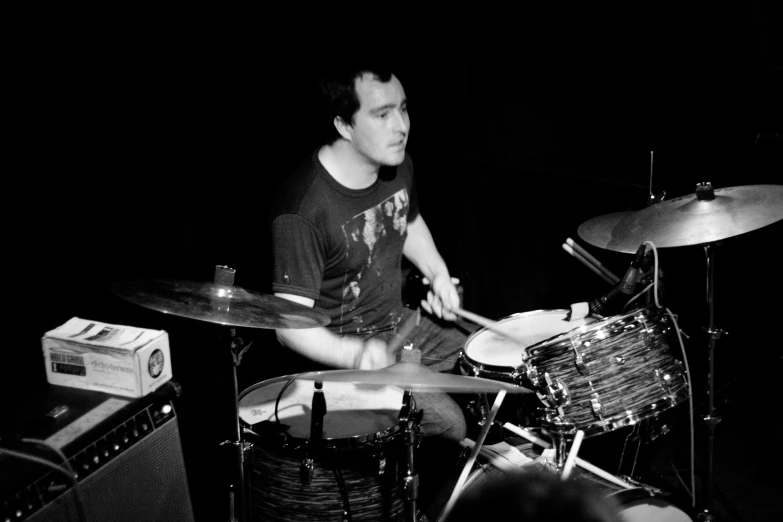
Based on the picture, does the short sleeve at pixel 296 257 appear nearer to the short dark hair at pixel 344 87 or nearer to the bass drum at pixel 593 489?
the short dark hair at pixel 344 87

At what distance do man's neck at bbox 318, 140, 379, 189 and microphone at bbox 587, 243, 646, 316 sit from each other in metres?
1.06

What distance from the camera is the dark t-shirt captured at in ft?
9.37

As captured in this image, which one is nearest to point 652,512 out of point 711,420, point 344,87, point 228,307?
point 711,420

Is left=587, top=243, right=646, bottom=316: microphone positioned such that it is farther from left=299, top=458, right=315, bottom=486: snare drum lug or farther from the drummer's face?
left=299, top=458, right=315, bottom=486: snare drum lug

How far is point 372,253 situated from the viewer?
10.3 feet

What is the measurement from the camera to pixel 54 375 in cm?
232

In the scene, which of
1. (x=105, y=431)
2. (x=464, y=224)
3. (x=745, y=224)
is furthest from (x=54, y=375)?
(x=464, y=224)

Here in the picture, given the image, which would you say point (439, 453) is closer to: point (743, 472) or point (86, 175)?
point (743, 472)

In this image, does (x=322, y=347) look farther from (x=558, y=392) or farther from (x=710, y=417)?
(x=710, y=417)

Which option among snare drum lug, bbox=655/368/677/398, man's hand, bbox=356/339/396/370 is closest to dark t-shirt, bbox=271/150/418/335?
man's hand, bbox=356/339/396/370

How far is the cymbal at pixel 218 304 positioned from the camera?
2.11 metres

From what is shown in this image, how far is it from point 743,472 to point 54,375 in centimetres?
272

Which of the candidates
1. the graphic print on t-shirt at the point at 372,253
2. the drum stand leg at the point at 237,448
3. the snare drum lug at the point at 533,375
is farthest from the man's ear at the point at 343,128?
the snare drum lug at the point at 533,375

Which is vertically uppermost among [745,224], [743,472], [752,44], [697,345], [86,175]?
[752,44]
